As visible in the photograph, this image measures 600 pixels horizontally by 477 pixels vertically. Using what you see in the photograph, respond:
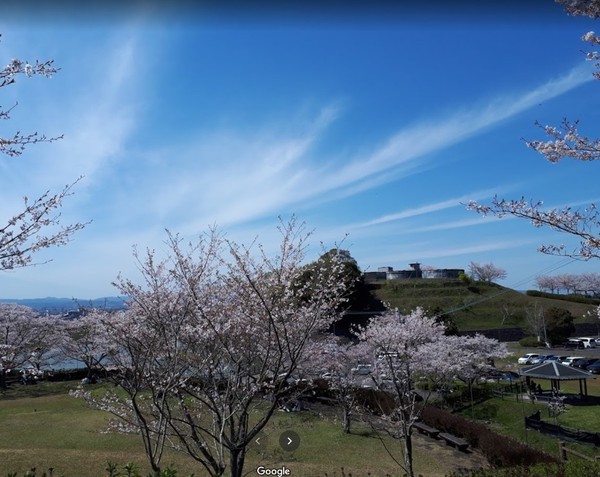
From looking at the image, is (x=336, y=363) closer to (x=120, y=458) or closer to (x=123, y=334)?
(x=120, y=458)

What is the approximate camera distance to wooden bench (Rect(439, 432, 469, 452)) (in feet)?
44.7

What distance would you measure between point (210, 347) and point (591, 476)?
4.50 m

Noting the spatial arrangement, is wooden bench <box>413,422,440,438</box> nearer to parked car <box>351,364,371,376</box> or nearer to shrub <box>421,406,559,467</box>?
shrub <box>421,406,559,467</box>

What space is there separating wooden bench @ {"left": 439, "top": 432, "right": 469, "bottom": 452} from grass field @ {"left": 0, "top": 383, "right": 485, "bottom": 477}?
212 millimetres

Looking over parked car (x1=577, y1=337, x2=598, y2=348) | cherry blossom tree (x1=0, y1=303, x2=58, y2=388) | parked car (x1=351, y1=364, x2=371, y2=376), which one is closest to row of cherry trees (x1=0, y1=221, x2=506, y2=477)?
parked car (x1=351, y1=364, x2=371, y2=376)

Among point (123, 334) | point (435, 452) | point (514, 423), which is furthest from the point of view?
point (514, 423)

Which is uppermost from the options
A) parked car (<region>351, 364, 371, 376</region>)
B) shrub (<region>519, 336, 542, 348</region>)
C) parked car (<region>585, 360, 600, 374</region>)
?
parked car (<region>351, 364, 371, 376</region>)

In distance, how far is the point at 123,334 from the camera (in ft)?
21.5

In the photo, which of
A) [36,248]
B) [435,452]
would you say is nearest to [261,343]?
[36,248]

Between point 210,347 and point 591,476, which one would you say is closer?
point 591,476

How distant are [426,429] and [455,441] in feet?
5.34

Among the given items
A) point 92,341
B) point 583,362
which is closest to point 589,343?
point 583,362

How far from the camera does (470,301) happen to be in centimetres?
5275

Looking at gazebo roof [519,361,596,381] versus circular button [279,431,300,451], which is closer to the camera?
circular button [279,431,300,451]
